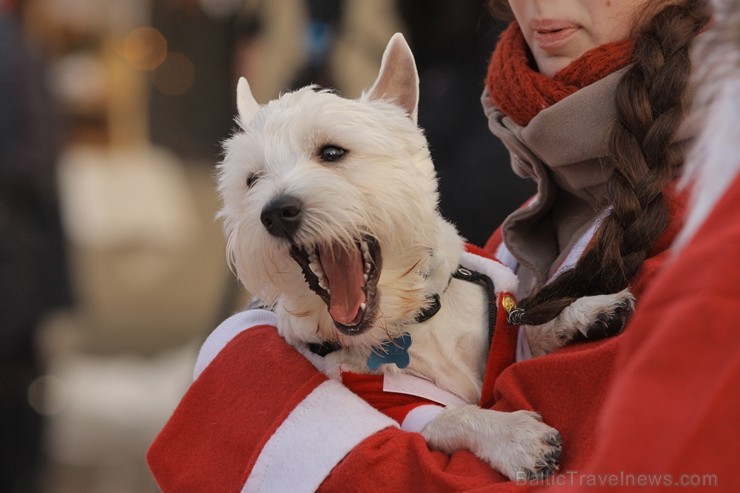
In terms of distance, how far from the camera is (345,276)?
7.88 ft

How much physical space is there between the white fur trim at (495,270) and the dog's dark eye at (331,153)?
16.0 inches

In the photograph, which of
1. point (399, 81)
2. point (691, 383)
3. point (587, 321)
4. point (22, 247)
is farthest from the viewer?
point (22, 247)

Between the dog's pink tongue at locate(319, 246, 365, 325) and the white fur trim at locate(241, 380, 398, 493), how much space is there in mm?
272

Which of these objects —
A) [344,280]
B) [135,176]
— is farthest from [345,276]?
[135,176]

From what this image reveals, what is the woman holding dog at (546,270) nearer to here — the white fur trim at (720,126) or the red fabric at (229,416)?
the red fabric at (229,416)

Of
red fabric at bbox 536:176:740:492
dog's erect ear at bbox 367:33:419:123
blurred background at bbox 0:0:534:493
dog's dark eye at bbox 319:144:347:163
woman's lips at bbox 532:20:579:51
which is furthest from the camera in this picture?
blurred background at bbox 0:0:534:493

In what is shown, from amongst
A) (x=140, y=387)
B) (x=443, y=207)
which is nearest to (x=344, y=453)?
(x=443, y=207)

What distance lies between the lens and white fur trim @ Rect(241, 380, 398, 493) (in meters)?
1.97

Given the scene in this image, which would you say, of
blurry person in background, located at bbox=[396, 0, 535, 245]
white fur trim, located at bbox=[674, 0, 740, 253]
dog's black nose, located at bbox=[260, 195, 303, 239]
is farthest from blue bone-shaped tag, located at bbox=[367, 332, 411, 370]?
white fur trim, located at bbox=[674, 0, 740, 253]

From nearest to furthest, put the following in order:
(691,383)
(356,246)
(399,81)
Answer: (691,383)
(356,246)
(399,81)

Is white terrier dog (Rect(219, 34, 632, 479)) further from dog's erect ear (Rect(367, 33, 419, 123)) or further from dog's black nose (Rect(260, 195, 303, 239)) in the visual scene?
dog's erect ear (Rect(367, 33, 419, 123))

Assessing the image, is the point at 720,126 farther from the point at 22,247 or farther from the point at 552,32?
the point at 22,247

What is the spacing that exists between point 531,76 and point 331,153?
0.52 meters

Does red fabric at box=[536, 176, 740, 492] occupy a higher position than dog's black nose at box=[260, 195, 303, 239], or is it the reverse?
red fabric at box=[536, 176, 740, 492]
